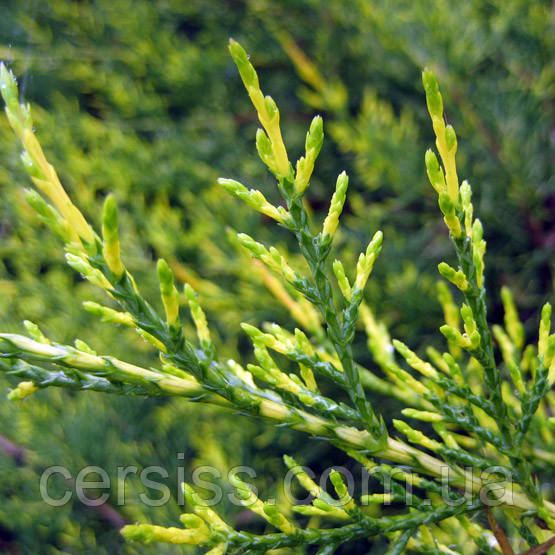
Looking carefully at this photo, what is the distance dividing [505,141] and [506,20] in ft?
1.27

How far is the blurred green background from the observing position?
1679mm

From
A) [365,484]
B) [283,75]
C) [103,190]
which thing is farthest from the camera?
[103,190]

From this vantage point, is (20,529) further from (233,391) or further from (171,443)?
(233,391)

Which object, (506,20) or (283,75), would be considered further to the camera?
(283,75)

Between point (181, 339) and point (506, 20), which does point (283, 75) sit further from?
point (181, 339)

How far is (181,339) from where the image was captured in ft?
2.70

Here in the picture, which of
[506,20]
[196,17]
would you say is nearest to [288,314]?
[506,20]

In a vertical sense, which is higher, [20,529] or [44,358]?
[44,358]

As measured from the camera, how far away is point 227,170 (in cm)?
206

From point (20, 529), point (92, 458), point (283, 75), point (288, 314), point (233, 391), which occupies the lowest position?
point (20, 529)

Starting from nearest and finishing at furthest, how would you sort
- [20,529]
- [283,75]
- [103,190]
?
[20,529], [283,75], [103,190]

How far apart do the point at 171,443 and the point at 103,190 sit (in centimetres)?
118

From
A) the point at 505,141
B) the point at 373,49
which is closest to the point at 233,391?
the point at 505,141

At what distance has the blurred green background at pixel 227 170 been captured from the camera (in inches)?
66.1
